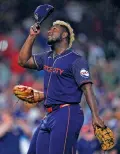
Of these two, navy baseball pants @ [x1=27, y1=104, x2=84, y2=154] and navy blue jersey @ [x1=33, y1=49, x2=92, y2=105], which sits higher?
navy blue jersey @ [x1=33, y1=49, x2=92, y2=105]

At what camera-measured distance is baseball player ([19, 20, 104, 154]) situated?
281 inches

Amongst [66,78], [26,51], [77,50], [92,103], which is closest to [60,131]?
[92,103]

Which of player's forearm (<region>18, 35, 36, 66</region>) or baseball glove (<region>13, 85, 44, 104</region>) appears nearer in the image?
player's forearm (<region>18, 35, 36, 66</region>)

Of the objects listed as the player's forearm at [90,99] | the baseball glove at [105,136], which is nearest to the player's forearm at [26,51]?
the player's forearm at [90,99]

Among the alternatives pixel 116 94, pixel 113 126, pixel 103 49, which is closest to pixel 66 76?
pixel 113 126

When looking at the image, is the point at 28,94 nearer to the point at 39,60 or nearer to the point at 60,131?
the point at 39,60

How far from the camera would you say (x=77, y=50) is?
15.1 m

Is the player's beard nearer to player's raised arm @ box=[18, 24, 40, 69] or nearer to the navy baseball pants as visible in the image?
player's raised arm @ box=[18, 24, 40, 69]

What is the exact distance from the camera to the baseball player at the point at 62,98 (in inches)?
281

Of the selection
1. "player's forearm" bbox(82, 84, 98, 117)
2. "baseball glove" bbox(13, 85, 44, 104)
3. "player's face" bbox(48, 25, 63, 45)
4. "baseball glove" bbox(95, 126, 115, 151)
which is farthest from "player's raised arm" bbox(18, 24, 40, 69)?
"baseball glove" bbox(95, 126, 115, 151)

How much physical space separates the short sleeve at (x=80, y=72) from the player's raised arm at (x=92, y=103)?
0.05 m

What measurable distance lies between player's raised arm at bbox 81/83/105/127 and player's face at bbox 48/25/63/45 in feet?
2.01

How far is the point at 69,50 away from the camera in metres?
7.43

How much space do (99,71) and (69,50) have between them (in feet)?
23.9
